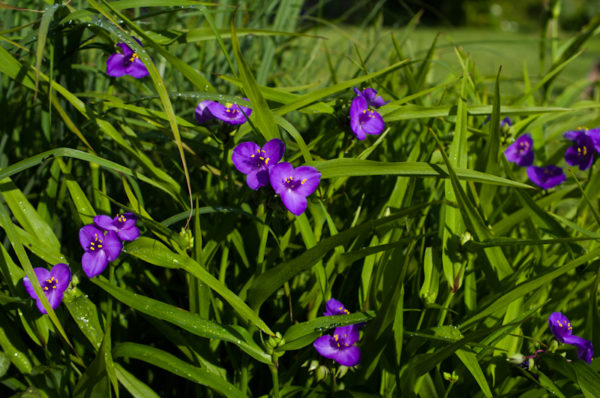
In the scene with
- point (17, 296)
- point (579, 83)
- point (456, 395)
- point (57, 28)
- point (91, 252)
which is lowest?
point (456, 395)

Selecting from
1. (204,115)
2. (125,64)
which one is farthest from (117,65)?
(204,115)

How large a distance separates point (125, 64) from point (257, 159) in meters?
0.46

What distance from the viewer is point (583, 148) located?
1325 mm

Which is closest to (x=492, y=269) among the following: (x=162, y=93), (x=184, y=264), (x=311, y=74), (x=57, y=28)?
(x=184, y=264)

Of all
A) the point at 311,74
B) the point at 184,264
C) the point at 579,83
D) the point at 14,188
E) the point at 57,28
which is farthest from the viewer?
the point at 311,74

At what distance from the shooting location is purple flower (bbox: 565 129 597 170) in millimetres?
1281

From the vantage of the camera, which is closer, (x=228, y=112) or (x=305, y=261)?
(x=305, y=261)

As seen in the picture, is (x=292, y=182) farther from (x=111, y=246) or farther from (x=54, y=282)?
(x=54, y=282)

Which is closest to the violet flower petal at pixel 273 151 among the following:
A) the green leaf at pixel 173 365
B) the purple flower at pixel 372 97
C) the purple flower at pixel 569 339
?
the purple flower at pixel 372 97

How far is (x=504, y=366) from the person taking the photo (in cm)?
105

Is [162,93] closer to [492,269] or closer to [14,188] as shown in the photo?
[14,188]

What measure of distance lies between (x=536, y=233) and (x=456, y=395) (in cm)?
44

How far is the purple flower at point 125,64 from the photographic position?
1.14 meters

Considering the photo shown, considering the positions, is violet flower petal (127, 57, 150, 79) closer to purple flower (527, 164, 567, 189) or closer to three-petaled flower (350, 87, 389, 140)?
three-petaled flower (350, 87, 389, 140)
